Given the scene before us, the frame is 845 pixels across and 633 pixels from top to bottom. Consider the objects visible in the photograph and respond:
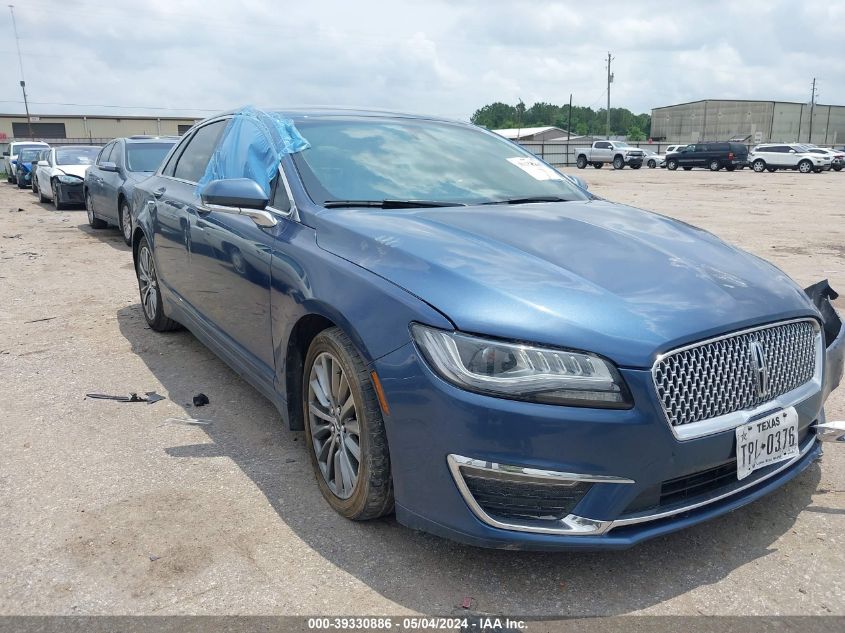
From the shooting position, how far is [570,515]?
2311 mm

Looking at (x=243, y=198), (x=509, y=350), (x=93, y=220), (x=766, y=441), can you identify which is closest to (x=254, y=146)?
(x=243, y=198)

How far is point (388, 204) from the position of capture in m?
3.32

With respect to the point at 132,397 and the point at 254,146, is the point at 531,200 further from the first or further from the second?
the point at 132,397

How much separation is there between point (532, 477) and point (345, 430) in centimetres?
88

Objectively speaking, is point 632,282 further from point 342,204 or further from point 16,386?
point 16,386

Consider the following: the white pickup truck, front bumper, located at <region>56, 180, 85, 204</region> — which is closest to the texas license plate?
front bumper, located at <region>56, 180, 85, 204</region>

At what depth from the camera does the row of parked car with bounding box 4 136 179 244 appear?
33.5ft

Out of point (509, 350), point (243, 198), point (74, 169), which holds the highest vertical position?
point (243, 198)

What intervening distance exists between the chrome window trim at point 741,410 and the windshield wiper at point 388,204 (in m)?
1.44

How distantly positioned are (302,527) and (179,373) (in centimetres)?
231

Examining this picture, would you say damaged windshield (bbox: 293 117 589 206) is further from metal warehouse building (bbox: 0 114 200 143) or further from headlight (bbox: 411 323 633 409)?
metal warehouse building (bbox: 0 114 200 143)

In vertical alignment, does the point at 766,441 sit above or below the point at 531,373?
below

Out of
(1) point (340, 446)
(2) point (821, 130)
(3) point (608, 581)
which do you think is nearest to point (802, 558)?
(3) point (608, 581)

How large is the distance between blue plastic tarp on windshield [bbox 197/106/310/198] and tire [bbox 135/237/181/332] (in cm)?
130
